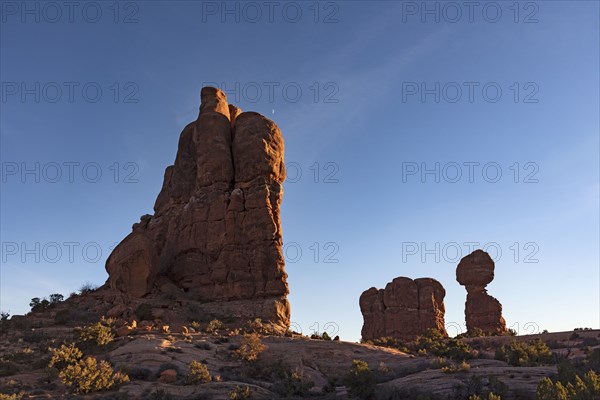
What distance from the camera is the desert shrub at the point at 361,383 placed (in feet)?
59.1

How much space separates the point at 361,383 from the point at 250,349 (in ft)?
25.0

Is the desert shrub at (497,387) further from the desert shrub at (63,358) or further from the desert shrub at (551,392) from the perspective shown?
the desert shrub at (63,358)

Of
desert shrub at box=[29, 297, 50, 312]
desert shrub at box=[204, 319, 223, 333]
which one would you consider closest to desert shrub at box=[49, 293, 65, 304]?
desert shrub at box=[29, 297, 50, 312]

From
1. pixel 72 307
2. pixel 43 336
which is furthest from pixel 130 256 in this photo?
pixel 43 336

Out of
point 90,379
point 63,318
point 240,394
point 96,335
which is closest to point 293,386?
point 240,394

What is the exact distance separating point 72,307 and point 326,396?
86.6ft

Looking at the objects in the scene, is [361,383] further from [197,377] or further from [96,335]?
[96,335]

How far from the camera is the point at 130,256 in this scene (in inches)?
1464

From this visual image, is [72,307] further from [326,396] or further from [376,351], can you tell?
[326,396]

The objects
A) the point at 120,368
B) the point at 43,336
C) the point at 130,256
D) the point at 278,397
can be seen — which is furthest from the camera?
the point at 130,256

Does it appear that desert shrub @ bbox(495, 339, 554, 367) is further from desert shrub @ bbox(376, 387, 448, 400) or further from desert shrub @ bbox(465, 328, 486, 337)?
desert shrub @ bbox(465, 328, 486, 337)

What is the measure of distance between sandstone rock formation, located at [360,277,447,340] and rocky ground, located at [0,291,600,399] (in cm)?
2058

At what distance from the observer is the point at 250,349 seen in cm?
2497

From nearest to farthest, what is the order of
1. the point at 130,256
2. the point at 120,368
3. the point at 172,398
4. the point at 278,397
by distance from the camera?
1. the point at 172,398
2. the point at 278,397
3. the point at 120,368
4. the point at 130,256
